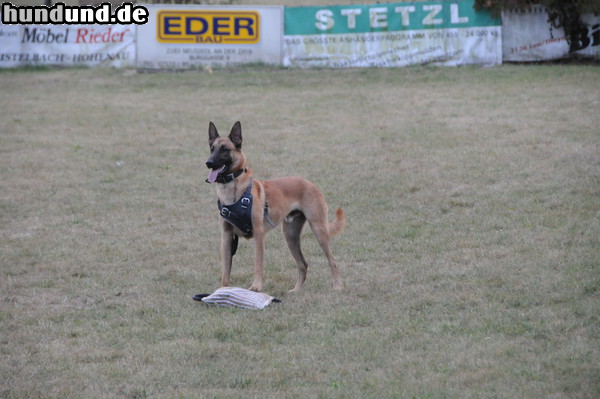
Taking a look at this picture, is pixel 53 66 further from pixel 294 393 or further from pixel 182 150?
pixel 294 393

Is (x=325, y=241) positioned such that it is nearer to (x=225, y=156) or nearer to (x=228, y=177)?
(x=228, y=177)

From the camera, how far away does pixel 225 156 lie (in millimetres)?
8266

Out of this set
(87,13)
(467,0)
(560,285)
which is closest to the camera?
(560,285)

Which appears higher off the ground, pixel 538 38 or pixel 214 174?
pixel 538 38

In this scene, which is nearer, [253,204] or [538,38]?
[253,204]

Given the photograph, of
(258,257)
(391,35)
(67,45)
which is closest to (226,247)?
(258,257)

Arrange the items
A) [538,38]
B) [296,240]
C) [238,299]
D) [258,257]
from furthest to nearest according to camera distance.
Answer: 1. [538,38]
2. [296,240]
3. [258,257]
4. [238,299]

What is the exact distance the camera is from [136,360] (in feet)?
21.9

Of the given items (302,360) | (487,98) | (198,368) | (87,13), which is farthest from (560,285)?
(87,13)

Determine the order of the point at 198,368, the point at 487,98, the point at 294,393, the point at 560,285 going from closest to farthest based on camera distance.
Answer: the point at 294,393
the point at 198,368
the point at 560,285
the point at 487,98

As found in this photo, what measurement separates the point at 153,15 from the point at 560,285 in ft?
63.1

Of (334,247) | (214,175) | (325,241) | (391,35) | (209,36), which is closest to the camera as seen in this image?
(214,175)

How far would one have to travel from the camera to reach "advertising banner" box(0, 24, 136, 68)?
82.8ft

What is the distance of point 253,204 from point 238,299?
0.98 metres
